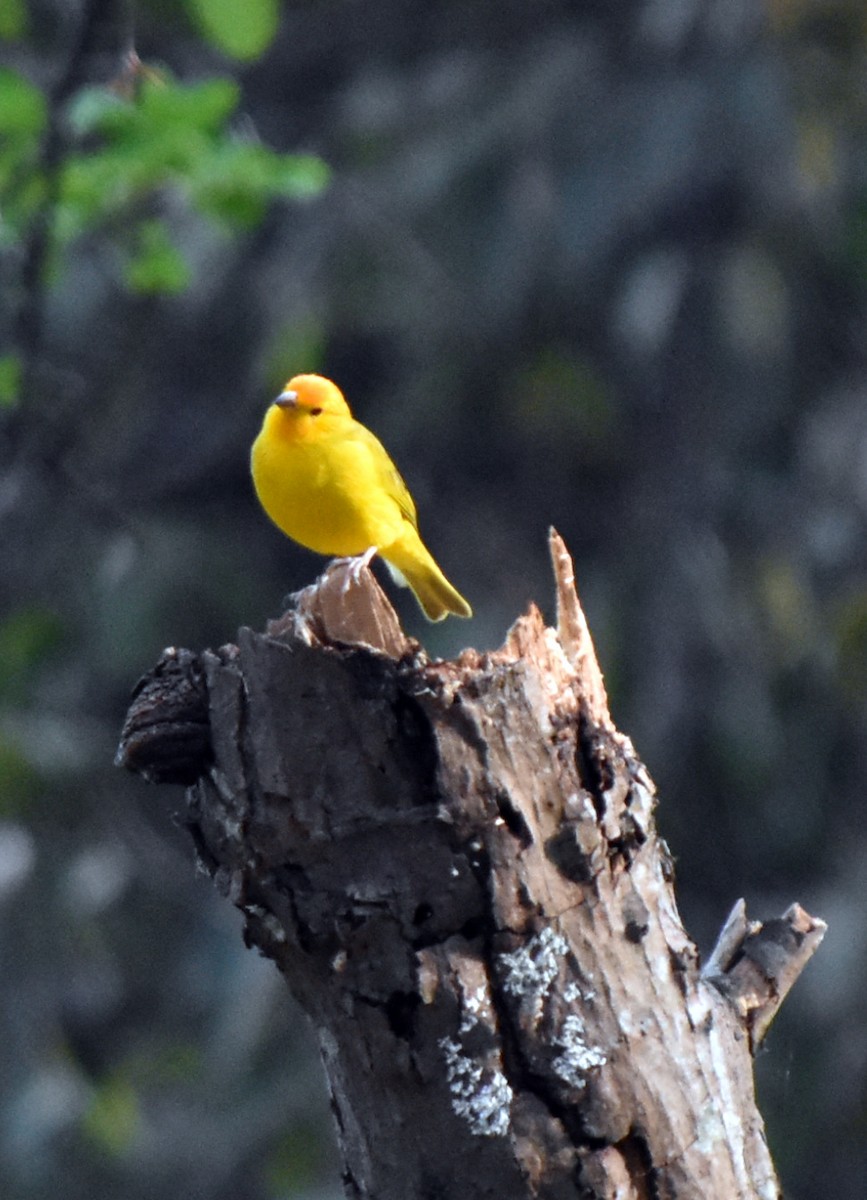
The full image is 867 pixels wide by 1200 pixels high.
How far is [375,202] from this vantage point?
Answer: 9844 millimetres

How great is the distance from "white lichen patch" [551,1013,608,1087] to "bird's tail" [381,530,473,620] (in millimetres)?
2344

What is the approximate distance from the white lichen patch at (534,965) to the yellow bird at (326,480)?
1.86 meters

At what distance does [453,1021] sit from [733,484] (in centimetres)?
699

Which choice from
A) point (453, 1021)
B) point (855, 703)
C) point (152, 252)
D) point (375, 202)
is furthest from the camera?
point (375, 202)

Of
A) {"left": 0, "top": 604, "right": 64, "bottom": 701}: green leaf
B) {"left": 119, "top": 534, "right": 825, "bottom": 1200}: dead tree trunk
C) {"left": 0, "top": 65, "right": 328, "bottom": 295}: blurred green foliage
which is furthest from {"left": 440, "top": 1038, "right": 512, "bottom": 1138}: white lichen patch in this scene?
{"left": 0, "top": 604, "right": 64, "bottom": 701}: green leaf

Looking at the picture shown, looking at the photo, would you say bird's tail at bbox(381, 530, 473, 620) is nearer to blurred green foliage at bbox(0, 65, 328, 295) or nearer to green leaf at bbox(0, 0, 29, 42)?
blurred green foliage at bbox(0, 65, 328, 295)

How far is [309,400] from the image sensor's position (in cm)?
485

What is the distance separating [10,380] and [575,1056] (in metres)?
3.05

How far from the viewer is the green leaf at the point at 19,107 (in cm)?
507

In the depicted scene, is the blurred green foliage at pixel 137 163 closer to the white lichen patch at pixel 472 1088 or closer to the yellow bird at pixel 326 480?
the yellow bird at pixel 326 480

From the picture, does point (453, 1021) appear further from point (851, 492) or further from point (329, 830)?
point (851, 492)

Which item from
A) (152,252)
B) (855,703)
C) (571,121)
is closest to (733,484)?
(855,703)

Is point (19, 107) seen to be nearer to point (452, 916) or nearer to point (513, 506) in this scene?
point (452, 916)

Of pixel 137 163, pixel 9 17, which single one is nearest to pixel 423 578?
pixel 137 163
